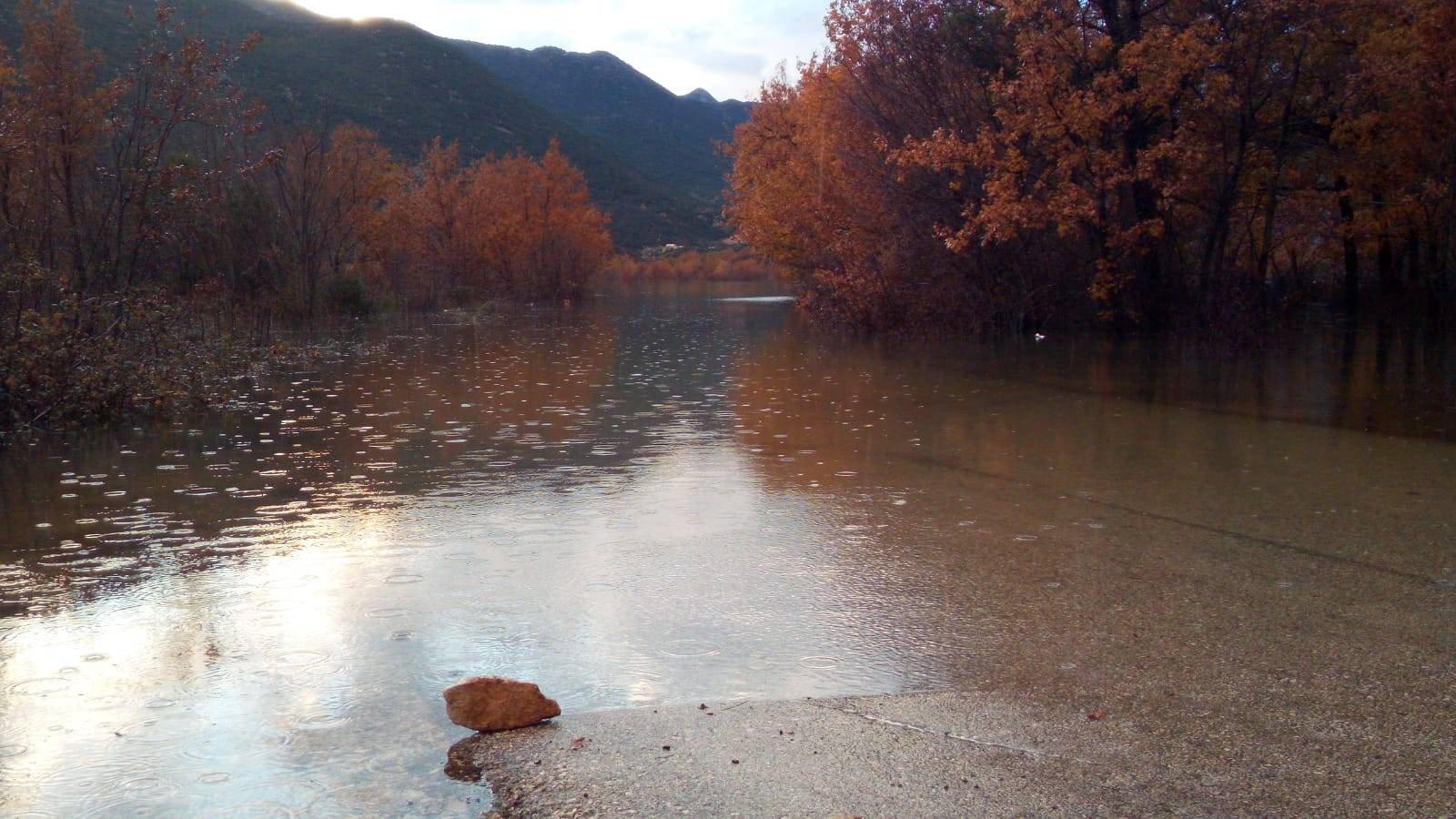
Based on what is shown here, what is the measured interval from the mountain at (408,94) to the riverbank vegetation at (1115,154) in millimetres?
38071

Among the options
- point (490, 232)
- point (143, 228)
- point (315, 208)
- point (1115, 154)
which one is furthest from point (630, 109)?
point (143, 228)

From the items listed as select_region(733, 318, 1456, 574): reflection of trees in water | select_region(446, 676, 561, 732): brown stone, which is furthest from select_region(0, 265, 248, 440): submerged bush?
select_region(446, 676, 561, 732): brown stone

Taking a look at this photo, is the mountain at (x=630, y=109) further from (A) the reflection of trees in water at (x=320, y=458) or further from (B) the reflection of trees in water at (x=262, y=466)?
(B) the reflection of trees in water at (x=262, y=466)

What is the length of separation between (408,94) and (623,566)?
290 feet

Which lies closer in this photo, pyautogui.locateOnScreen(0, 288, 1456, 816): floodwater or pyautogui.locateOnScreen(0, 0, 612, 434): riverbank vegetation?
pyautogui.locateOnScreen(0, 288, 1456, 816): floodwater

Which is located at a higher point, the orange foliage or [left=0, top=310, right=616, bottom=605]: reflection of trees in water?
the orange foliage

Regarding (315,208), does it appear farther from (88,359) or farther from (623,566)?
(623,566)

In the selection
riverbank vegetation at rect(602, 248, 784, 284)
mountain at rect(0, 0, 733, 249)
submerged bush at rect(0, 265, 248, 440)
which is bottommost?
submerged bush at rect(0, 265, 248, 440)

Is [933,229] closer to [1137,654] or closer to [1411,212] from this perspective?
[1411,212]

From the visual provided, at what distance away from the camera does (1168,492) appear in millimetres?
7961

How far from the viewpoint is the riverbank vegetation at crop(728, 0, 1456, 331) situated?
20.5 metres

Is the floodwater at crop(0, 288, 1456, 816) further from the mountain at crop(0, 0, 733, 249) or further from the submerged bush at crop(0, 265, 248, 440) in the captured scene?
the mountain at crop(0, 0, 733, 249)

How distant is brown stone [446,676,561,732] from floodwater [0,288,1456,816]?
0.28ft

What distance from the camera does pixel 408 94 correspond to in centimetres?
8744
